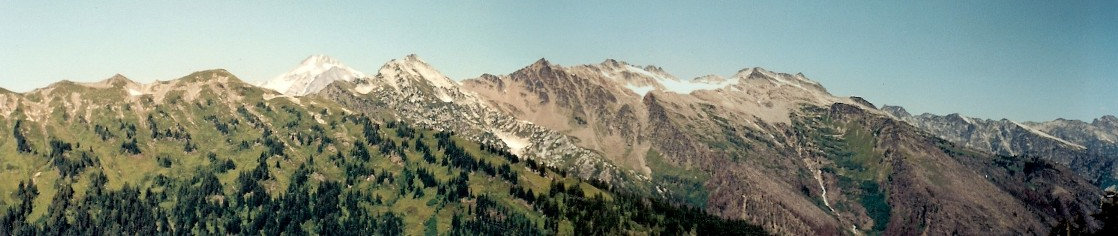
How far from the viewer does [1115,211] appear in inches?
2007

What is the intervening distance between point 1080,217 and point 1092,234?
4.63 m

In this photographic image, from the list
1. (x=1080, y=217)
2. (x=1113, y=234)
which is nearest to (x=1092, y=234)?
(x=1113, y=234)

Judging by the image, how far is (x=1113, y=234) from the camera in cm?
5288

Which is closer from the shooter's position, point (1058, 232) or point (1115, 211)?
point (1115, 211)

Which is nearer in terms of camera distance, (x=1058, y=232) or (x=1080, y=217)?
(x=1080, y=217)

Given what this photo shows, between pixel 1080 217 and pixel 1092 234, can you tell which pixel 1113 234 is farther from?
pixel 1080 217

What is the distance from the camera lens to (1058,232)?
180 ft

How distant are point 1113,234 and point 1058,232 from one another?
3.19 metres

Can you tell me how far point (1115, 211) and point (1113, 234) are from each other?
292 cm

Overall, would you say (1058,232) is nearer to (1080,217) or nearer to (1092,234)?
(1092,234)

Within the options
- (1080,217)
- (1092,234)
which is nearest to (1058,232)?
(1092,234)
